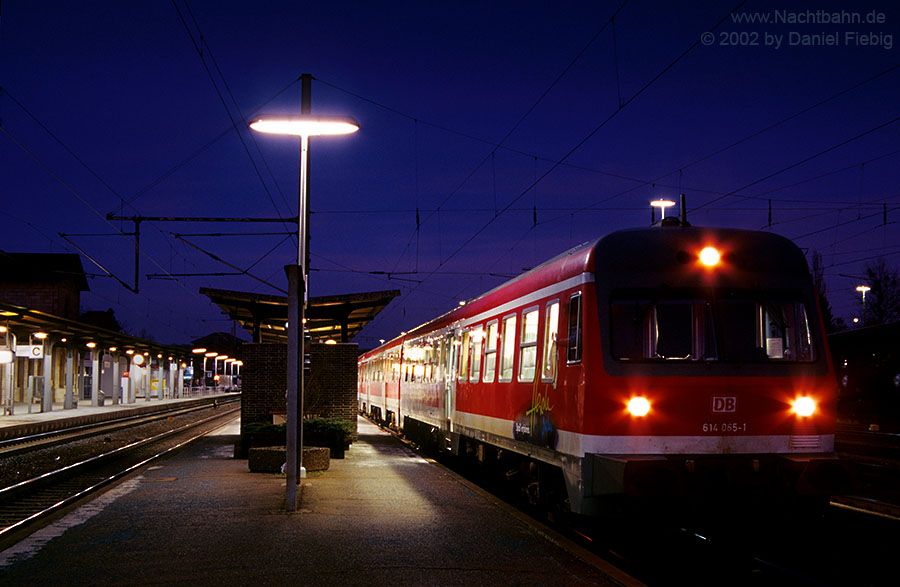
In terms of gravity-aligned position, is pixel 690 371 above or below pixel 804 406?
above

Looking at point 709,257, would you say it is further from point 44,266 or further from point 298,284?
point 44,266

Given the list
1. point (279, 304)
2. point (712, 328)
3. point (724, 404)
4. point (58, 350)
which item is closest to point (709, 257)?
point (712, 328)

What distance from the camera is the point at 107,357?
184 ft

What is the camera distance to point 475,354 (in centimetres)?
1447

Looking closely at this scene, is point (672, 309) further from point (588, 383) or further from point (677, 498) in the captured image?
point (677, 498)

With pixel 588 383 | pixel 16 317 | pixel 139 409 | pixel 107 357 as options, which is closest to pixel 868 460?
pixel 588 383

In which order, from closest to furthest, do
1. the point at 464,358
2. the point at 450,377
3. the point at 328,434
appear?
1. the point at 464,358
2. the point at 450,377
3. the point at 328,434

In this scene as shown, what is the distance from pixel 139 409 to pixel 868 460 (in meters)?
38.9

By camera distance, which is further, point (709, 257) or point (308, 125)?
point (308, 125)

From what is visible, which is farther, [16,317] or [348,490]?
[16,317]

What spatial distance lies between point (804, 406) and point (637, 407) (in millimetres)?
1562

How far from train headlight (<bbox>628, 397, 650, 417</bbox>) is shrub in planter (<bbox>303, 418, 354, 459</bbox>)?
9797mm

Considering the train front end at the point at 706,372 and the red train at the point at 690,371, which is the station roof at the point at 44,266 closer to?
the red train at the point at 690,371

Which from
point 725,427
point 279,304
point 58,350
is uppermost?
point 279,304
